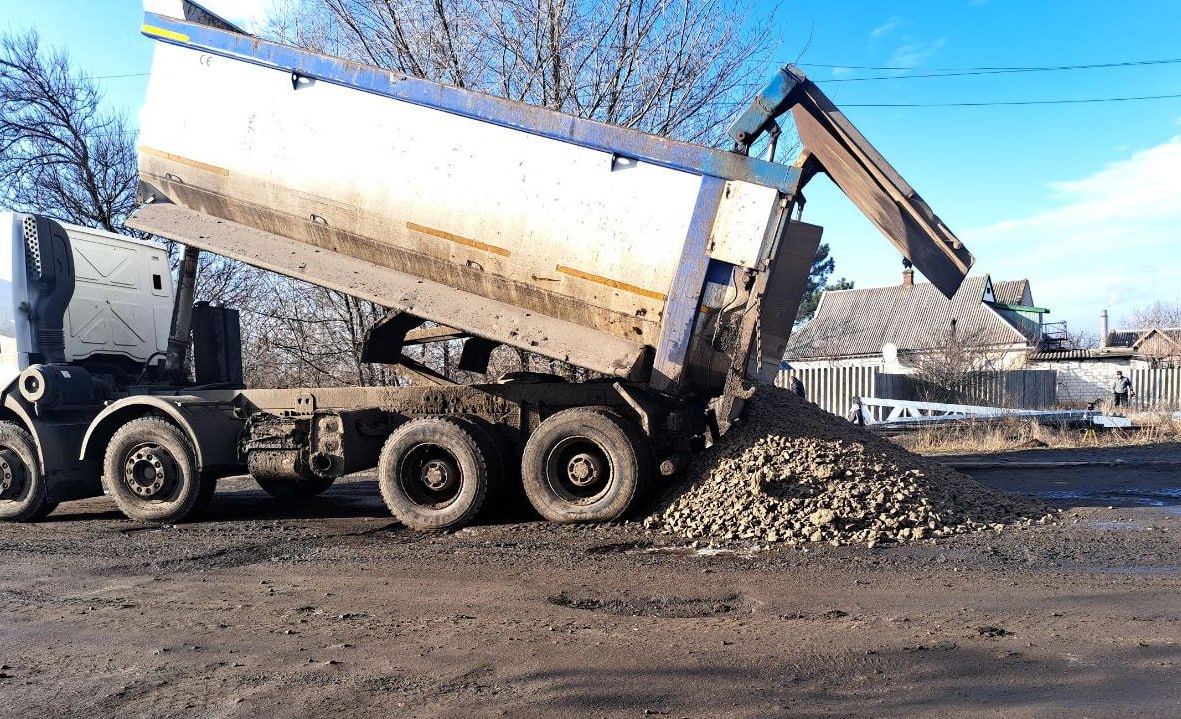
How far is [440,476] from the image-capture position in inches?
304

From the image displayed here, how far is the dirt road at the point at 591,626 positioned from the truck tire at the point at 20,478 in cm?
136

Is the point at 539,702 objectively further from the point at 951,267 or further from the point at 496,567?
the point at 951,267

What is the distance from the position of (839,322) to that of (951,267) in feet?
124

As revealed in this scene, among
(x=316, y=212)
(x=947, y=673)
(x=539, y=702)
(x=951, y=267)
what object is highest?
(x=951, y=267)

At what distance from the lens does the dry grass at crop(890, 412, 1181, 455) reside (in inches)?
545

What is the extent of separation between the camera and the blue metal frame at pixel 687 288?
688cm

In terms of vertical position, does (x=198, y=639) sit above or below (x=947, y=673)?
below

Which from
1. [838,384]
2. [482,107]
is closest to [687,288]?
[482,107]

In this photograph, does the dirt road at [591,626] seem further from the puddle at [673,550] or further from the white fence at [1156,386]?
the white fence at [1156,386]

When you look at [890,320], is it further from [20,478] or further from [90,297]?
[20,478]

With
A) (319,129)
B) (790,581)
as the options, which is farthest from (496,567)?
(319,129)

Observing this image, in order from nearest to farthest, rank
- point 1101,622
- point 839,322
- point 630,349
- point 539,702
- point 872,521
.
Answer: point 539,702 → point 1101,622 → point 872,521 → point 630,349 → point 839,322

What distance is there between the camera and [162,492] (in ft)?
27.8

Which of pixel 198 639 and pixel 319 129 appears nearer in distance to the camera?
pixel 198 639
